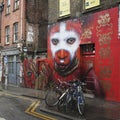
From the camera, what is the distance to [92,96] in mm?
18312

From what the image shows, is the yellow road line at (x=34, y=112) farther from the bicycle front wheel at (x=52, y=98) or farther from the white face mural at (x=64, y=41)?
the white face mural at (x=64, y=41)

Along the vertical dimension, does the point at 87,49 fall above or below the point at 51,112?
above

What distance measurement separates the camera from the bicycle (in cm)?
1270

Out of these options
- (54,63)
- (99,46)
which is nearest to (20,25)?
(54,63)

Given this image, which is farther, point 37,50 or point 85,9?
point 37,50

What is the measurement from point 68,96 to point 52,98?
5.65 feet

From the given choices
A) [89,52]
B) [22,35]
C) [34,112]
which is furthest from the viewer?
[22,35]

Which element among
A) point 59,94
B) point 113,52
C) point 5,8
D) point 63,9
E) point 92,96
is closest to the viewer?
point 59,94

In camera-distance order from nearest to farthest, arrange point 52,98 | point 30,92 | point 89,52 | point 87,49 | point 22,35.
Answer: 1. point 52,98
2. point 89,52
3. point 87,49
4. point 30,92
5. point 22,35

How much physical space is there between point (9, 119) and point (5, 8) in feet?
70.9

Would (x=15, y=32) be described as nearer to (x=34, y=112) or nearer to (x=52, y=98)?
(x=52, y=98)

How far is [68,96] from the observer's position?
13.5 meters

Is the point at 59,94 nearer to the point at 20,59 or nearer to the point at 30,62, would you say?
the point at 30,62

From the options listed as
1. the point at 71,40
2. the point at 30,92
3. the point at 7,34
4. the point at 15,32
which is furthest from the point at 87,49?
the point at 7,34
